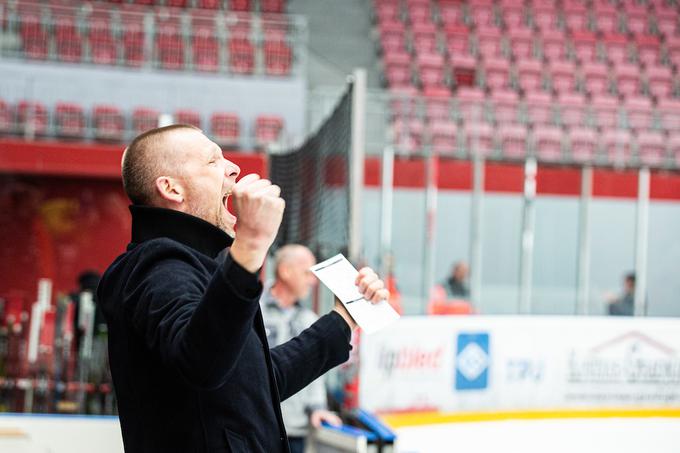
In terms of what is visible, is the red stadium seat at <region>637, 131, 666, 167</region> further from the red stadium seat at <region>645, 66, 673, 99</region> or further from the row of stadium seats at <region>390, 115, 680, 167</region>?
the red stadium seat at <region>645, 66, 673, 99</region>

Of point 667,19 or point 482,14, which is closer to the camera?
point 482,14

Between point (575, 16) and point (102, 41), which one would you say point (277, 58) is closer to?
point (102, 41)

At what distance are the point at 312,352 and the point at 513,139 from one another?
10772mm

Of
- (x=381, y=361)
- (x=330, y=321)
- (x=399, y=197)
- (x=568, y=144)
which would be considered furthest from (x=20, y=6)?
(x=330, y=321)

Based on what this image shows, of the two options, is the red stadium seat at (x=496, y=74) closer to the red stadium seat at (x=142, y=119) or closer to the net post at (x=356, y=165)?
the red stadium seat at (x=142, y=119)

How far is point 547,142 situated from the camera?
12578 millimetres

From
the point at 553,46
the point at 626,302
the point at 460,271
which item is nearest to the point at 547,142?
the point at 626,302

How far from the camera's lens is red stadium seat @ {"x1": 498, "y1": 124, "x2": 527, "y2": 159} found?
40.4ft

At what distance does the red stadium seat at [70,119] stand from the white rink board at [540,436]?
23.2ft

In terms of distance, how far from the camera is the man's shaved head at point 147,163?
171cm

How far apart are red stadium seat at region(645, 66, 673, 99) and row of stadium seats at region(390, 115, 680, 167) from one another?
8.71 feet

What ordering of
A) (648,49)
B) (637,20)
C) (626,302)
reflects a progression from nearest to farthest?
(626,302) → (648,49) → (637,20)

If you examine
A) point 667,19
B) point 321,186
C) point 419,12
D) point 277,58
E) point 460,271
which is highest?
point 667,19

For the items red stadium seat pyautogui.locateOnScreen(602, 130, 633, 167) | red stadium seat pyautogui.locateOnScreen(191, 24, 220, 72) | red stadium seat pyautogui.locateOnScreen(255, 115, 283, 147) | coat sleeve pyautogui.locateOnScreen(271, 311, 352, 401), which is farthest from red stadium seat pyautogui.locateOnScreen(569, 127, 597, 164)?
coat sleeve pyautogui.locateOnScreen(271, 311, 352, 401)
